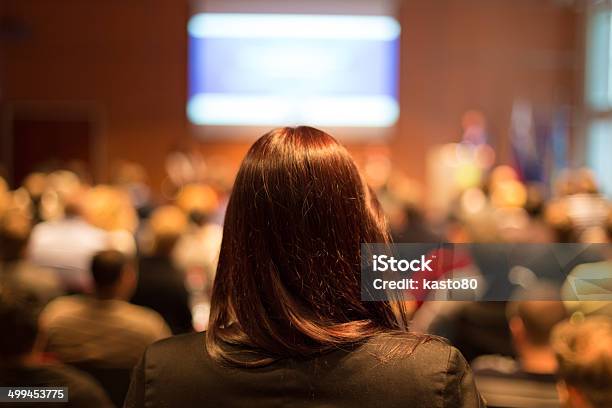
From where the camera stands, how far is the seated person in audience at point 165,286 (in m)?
3.49

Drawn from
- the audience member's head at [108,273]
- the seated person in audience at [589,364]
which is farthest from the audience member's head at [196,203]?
the seated person in audience at [589,364]

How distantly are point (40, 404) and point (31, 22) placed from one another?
1012cm

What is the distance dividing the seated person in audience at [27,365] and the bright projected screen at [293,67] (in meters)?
8.64

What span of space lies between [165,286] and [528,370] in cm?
195

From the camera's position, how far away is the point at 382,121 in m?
10.4

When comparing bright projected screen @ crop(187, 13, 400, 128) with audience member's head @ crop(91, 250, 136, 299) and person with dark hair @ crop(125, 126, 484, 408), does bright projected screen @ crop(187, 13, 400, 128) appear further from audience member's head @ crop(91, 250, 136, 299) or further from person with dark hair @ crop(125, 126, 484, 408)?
person with dark hair @ crop(125, 126, 484, 408)

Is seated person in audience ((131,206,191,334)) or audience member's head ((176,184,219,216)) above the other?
audience member's head ((176,184,219,216))

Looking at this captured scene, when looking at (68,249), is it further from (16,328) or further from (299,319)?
(299,319)

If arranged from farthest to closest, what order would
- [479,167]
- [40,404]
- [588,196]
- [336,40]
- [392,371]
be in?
[336,40] < [479,167] < [588,196] < [40,404] < [392,371]

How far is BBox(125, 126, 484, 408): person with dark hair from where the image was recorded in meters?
0.98

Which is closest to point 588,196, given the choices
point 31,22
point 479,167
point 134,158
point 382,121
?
point 479,167

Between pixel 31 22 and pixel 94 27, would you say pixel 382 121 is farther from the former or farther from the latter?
pixel 31 22

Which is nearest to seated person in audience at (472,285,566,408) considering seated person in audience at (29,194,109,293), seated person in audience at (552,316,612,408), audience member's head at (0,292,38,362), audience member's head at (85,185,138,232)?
seated person in audience at (552,316,612,408)

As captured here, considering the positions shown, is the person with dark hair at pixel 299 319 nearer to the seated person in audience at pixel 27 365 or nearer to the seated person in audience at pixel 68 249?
the seated person in audience at pixel 27 365
